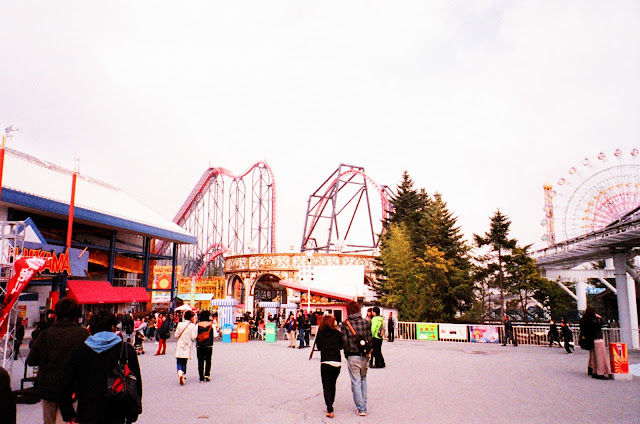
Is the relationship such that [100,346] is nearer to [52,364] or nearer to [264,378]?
Answer: [52,364]

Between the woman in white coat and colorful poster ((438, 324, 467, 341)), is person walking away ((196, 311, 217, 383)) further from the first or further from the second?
colorful poster ((438, 324, 467, 341))

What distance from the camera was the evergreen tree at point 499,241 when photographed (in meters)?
29.1

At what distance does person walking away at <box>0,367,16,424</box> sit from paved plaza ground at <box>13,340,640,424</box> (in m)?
4.72

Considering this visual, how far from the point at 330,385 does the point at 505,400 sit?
309 centimetres

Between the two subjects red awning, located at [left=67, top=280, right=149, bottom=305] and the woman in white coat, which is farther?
red awning, located at [left=67, top=280, right=149, bottom=305]

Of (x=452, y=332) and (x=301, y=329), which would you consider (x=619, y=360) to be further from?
(x=452, y=332)

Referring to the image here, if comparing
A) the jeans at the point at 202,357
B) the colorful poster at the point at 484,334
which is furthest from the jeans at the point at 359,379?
the colorful poster at the point at 484,334


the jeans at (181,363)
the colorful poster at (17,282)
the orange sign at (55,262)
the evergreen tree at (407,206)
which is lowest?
the jeans at (181,363)

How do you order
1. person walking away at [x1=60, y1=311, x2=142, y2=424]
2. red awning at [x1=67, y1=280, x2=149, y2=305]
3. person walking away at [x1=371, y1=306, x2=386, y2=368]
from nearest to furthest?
person walking away at [x1=60, y1=311, x2=142, y2=424]
person walking away at [x1=371, y1=306, x2=386, y2=368]
red awning at [x1=67, y1=280, x2=149, y2=305]

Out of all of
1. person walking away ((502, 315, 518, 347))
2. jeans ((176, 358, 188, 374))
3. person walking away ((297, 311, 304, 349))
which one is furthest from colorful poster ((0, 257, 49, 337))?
person walking away ((502, 315, 518, 347))

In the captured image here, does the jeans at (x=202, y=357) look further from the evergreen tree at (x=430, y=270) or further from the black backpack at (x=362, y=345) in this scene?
the evergreen tree at (x=430, y=270)

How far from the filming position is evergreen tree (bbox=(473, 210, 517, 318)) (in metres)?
29.1

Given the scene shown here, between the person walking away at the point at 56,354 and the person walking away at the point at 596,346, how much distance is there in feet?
32.6

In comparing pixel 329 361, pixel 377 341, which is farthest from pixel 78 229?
pixel 329 361
